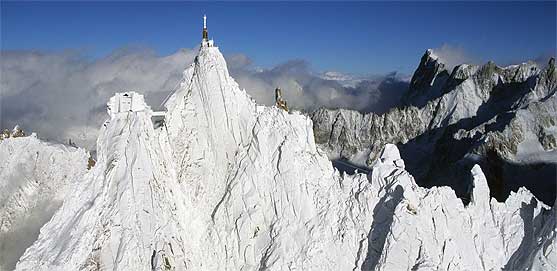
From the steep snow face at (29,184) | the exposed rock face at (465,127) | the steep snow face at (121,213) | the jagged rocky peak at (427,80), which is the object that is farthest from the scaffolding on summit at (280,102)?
the jagged rocky peak at (427,80)

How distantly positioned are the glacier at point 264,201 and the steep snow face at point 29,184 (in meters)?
0.52

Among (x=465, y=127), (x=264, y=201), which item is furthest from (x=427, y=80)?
(x=264, y=201)

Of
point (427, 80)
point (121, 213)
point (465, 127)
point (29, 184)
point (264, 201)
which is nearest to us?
point (29, 184)

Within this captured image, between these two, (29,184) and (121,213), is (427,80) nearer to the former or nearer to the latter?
(121,213)

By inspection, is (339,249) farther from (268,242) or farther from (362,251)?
(268,242)

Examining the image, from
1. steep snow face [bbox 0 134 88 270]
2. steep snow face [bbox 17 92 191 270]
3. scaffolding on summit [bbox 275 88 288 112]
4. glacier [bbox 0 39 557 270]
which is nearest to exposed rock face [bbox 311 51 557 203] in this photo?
glacier [bbox 0 39 557 270]

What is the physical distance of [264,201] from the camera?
104 feet

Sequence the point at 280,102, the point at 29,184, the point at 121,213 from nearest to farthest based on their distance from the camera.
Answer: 1. the point at 29,184
2. the point at 121,213
3. the point at 280,102

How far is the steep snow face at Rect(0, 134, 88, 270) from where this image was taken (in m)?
26.6

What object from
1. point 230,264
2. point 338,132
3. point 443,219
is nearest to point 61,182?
point 230,264

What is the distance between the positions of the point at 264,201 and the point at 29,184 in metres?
11.1

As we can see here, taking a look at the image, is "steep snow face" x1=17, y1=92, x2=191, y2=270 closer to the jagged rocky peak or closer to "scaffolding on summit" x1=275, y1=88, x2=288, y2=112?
"scaffolding on summit" x1=275, y1=88, x2=288, y2=112

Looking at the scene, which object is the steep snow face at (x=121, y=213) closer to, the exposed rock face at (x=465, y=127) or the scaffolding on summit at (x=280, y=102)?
the scaffolding on summit at (x=280, y=102)

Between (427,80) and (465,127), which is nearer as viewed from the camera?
(465,127)
